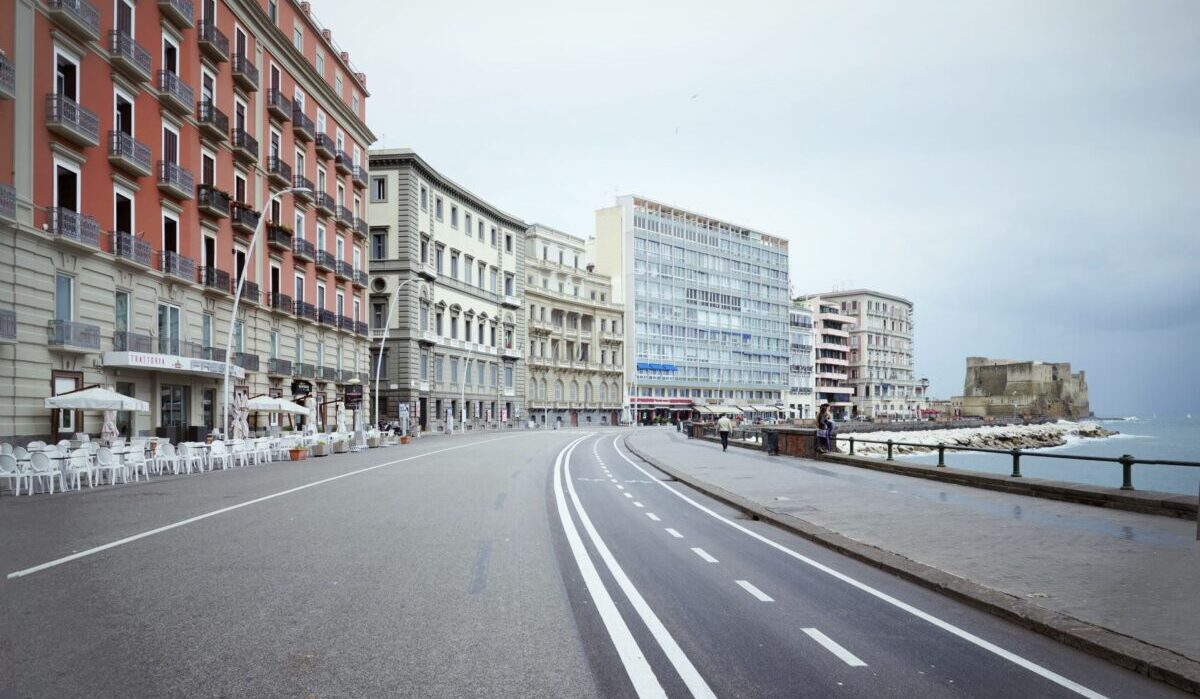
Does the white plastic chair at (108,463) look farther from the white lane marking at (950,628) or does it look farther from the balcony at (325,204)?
the balcony at (325,204)

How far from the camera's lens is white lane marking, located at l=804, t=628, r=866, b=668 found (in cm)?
573

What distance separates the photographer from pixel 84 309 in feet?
87.2

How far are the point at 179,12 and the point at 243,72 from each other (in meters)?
6.10

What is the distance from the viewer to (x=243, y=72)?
126ft

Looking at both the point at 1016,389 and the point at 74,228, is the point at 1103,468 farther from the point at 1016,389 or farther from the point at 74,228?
the point at 1016,389

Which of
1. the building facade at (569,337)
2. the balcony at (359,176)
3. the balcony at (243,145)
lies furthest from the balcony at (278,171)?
the building facade at (569,337)

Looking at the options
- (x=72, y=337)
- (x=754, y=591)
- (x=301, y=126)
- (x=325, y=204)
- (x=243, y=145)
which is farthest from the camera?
(x=325, y=204)

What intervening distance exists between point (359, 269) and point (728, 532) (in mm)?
48411

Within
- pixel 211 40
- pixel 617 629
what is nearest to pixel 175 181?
pixel 211 40

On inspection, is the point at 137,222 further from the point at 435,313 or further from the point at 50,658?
the point at 435,313

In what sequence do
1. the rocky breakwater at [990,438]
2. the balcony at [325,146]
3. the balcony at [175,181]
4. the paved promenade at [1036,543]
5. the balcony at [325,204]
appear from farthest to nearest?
the rocky breakwater at [990,438] < the balcony at [325,204] < the balcony at [325,146] < the balcony at [175,181] < the paved promenade at [1036,543]

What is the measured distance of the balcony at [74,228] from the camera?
25.0m

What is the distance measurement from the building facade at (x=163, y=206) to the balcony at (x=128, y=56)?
77 millimetres

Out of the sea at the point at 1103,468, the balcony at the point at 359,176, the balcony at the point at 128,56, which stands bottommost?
the sea at the point at 1103,468
